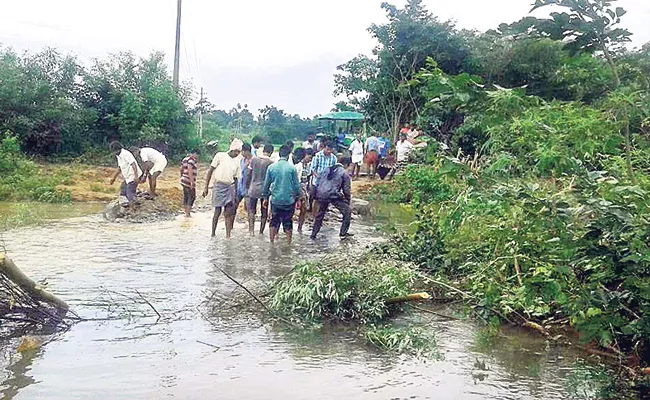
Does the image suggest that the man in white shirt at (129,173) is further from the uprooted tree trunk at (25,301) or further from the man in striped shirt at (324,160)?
the uprooted tree trunk at (25,301)

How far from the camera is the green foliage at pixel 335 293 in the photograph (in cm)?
779

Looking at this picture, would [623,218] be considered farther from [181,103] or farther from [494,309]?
[181,103]

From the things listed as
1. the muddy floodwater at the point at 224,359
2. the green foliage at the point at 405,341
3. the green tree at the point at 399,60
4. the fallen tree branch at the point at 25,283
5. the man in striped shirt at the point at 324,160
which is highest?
the green tree at the point at 399,60

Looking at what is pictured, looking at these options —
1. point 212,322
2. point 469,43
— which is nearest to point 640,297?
point 212,322

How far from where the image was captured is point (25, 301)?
7.18 metres

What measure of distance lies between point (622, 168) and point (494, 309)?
1856 millimetres

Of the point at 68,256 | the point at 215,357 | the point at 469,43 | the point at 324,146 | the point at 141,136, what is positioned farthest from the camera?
the point at 141,136

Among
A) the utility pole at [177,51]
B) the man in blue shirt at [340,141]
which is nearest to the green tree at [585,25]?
the man in blue shirt at [340,141]

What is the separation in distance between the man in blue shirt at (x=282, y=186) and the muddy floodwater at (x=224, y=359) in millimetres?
2518

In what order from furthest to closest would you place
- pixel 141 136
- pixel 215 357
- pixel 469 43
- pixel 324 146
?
pixel 141 136, pixel 469 43, pixel 324 146, pixel 215 357

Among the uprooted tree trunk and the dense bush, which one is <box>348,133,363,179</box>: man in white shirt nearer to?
the dense bush

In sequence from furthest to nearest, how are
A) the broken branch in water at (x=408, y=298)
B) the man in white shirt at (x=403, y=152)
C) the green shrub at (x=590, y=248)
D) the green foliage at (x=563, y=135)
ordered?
1. the man in white shirt at (x=403, y=152)
2. the broken branch in water at (x=408, y=298)
3. the green foliage at (x=563, y=135)
4. the green shrub at (x=590, y=248)

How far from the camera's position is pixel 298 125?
49.7 metres

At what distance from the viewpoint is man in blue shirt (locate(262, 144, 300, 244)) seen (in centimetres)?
1215
